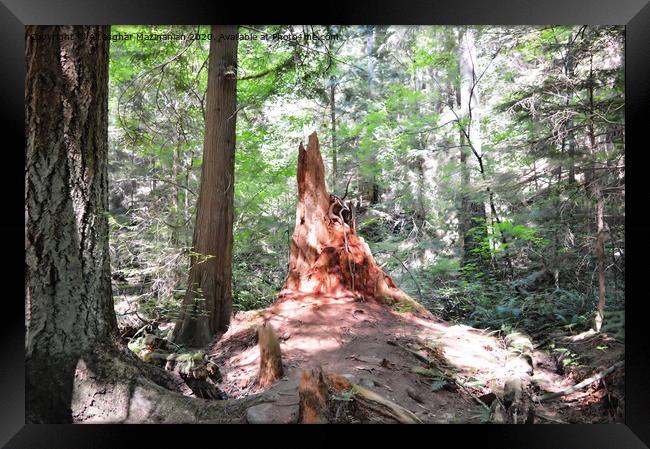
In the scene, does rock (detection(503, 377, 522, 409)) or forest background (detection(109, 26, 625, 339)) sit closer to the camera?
rock (detection(503, 377, 522, 409))

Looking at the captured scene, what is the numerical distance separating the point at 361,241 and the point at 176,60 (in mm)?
2690

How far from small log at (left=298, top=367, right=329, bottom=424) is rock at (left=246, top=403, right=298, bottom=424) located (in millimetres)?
64

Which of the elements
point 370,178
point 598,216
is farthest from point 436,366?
point 370,178

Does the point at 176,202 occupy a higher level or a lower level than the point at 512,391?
higher

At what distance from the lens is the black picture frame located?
222 cm

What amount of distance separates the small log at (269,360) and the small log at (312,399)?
1.99ft

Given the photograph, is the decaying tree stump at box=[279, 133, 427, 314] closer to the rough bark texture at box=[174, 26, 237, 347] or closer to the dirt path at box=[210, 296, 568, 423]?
Answer: the dirt path at box=[210, 296, 568, 423]

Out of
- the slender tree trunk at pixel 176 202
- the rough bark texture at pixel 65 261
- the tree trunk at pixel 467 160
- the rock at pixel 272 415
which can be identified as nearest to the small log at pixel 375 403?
the rock at pixel 272 415

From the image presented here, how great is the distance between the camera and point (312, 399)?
212 centimetres

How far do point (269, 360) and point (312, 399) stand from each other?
0.74m

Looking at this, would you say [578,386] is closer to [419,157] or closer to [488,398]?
[488,398]

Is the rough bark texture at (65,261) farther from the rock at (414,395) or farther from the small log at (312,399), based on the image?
the rock at (414,395)

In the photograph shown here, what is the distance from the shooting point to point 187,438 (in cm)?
223

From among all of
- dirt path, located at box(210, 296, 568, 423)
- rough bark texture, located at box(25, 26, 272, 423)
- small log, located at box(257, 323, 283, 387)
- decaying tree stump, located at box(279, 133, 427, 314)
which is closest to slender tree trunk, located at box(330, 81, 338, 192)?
decaying tree stump, located at box(279, 133, 427, 314)
